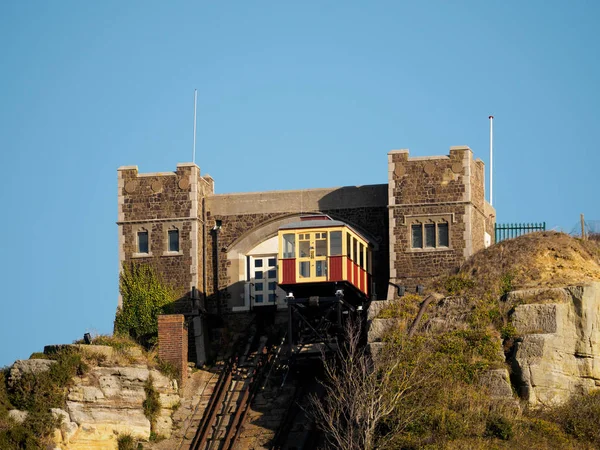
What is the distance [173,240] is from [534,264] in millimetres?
14664

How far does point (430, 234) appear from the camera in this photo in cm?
5975

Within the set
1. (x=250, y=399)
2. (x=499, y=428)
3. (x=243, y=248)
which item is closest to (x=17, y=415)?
(x=250, y=399)

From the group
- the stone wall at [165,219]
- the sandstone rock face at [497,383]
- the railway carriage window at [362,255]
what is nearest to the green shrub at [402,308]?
the sandstone rock face at [497,383]

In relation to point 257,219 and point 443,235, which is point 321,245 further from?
point 257,219

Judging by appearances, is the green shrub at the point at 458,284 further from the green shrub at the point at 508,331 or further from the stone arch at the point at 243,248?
the stone arch at the point at 243,248

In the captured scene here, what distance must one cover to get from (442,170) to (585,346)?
35.7ft

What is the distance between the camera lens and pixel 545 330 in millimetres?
51500

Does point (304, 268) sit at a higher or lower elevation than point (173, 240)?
lower

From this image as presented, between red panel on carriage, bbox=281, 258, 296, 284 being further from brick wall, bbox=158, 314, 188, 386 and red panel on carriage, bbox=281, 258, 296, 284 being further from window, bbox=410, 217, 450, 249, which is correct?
window, bbox=410, 217, 450, 249

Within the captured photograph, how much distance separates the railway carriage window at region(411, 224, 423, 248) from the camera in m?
59.7

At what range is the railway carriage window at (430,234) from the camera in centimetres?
5966

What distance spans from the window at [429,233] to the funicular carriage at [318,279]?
2.57 metres

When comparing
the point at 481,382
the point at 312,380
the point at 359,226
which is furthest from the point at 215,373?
the point at 481,382

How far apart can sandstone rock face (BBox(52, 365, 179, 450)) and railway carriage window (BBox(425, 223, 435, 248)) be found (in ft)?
36.6
